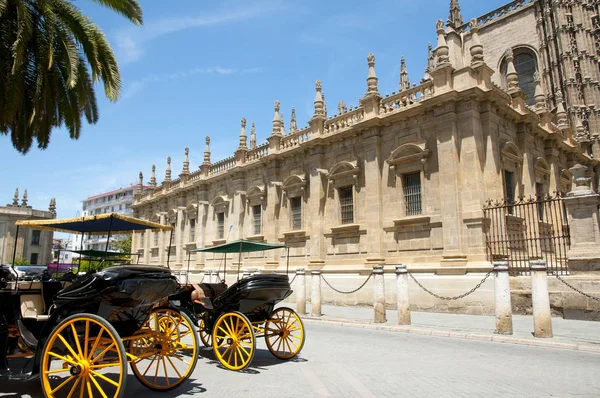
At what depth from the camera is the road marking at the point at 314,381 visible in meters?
4.86

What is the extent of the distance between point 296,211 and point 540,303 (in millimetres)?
12709

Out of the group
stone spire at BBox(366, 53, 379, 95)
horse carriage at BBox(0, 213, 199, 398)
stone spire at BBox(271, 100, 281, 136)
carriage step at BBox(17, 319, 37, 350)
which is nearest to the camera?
horse carriage at BBox(0, 213, 199, 398)

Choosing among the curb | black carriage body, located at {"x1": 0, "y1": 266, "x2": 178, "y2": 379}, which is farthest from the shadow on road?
the curb

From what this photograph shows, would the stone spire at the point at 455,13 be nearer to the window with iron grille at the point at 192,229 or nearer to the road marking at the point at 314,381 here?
the window with iron grille at the point at 192,229

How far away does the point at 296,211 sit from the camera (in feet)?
66.5

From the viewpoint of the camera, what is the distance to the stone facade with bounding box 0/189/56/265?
159ft

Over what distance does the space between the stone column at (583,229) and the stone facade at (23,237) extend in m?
53.1

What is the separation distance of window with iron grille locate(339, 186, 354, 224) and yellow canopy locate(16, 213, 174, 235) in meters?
8.87

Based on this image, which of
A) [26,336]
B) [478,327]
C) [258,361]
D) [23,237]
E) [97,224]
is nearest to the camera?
[26,336]

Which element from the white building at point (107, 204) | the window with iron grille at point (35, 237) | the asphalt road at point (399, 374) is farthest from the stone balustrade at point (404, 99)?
the white building at point (107, 204)

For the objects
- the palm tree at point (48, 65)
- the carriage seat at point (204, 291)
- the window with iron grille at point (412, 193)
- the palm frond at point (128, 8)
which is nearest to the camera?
the carriage seat at point (204, 291)

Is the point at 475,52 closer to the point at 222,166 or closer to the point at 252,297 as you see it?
the point at 252,297

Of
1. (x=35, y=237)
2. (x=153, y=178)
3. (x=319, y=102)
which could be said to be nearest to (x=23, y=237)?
(x=35, y=237)

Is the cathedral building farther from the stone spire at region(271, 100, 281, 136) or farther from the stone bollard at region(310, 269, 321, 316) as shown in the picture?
the stone bollard at region(310, 269, 321, 316)
